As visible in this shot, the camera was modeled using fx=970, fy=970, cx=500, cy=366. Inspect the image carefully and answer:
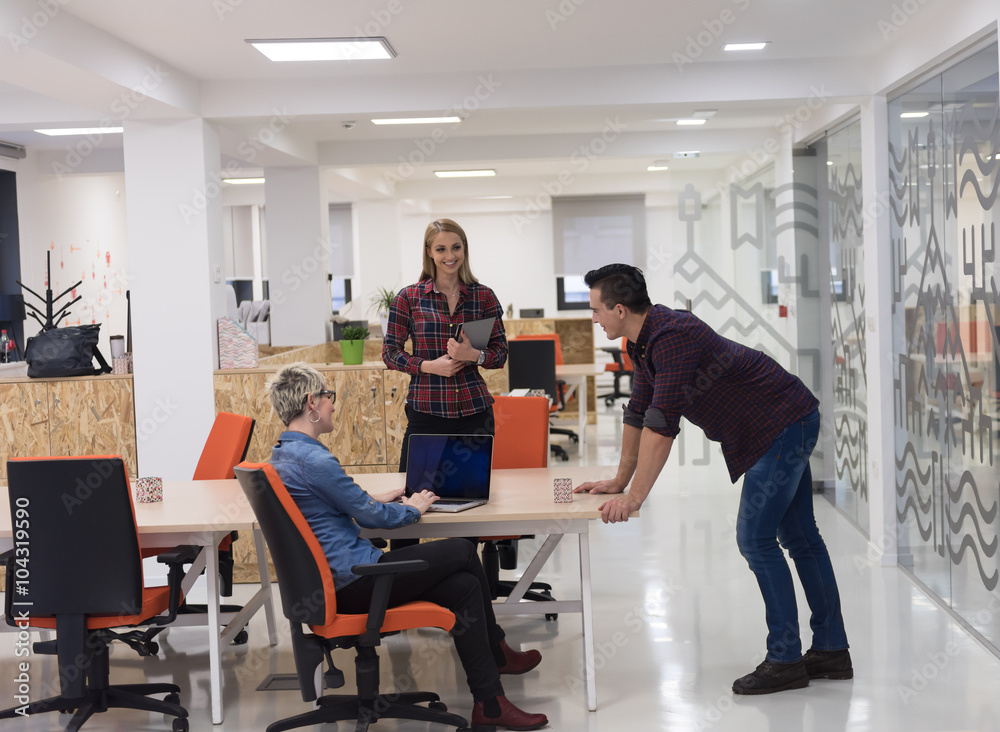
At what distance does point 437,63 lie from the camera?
5.27 meters

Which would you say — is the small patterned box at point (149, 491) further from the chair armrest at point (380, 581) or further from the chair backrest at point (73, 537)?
the chair armrest at point (380, 581)

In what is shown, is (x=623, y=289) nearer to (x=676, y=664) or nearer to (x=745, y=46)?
(x=676, y=664)

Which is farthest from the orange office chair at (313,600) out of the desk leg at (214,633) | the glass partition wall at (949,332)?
the glass partition wall at (949,332)

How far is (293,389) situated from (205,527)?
61cm

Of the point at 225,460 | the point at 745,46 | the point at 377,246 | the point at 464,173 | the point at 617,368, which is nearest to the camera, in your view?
the point at 225,460

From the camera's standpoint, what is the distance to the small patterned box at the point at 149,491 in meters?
3.78

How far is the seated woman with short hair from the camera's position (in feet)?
10.3

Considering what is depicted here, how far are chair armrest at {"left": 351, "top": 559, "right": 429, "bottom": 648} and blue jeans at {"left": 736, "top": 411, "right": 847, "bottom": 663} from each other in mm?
1248

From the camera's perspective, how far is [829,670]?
12.4 ft

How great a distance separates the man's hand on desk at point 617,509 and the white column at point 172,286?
3035 mm

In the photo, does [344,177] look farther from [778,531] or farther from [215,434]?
[778,531]

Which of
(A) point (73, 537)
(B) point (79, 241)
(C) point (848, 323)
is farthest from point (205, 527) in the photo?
(B) point (79, 241)

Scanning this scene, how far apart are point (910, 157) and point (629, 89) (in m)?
1.55

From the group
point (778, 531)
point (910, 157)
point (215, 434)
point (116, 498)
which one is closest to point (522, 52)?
point (910, 157)
